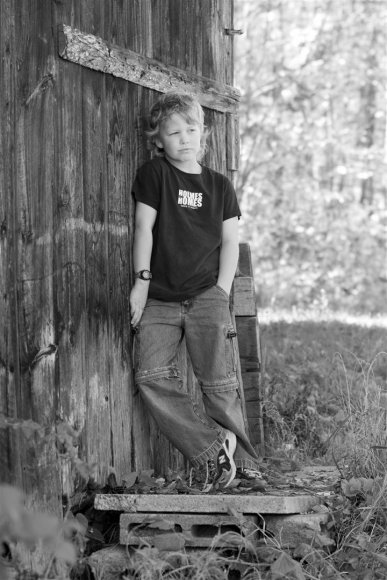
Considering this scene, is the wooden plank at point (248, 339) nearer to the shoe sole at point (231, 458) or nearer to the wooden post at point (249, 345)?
the wooden post at point (249, 345)

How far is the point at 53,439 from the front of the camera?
3748mm

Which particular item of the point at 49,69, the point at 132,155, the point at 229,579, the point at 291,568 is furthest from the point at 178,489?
the point at 49,69

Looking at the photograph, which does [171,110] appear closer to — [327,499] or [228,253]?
[228,253]

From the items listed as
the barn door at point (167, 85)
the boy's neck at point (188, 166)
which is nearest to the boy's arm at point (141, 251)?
the boy's neck at point (188, 166)

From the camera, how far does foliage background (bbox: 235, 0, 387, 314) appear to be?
59.1ft

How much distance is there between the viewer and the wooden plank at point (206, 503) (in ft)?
13.3

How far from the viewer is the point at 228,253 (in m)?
4.93

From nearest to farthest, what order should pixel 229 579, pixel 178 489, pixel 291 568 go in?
1. pixel 291 568
2. pixel 229 579
3. pixel 178 489

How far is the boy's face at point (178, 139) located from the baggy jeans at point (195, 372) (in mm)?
692

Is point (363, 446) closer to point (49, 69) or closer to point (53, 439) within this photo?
point (53, 439)

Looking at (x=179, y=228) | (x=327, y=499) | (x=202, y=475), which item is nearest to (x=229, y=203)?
(x=179, y=228)

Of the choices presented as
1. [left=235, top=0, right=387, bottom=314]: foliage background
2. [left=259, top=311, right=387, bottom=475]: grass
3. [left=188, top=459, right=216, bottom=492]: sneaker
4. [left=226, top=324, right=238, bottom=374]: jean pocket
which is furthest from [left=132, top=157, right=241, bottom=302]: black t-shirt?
[left=235, top=0, right=387, bottom=314]: foliage background

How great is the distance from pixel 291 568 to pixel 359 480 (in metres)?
0.86

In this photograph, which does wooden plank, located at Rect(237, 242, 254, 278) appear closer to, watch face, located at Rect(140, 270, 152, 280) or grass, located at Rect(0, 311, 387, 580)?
grass, located at Rect(0, 311, 387, 580)
